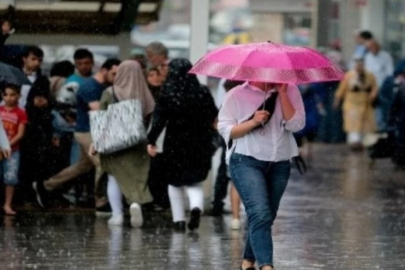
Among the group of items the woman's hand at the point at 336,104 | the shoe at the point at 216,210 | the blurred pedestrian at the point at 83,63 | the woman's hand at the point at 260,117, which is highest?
the blurred pedestrian at the point at 83,63

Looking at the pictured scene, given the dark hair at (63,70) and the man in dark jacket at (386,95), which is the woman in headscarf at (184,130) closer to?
the dark hair at (63,70)

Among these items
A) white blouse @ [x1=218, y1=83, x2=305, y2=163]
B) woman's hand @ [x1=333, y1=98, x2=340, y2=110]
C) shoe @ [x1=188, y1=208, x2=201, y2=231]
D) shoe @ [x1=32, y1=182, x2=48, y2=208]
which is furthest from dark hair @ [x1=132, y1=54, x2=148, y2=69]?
woman's hand @ [x1=333, y1=98, x2=340, y2=110]

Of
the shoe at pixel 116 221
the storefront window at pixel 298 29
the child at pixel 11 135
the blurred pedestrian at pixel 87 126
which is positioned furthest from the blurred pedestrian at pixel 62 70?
the storefront window at pixel 298 29

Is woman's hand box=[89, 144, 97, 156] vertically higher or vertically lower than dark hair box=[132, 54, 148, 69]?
lower

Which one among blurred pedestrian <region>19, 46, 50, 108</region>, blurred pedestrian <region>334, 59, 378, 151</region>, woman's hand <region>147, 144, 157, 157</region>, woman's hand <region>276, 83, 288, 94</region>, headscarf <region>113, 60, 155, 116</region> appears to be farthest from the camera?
blurred pedestrian <region>334, 59, 378, 151</region>

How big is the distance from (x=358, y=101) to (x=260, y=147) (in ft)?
56.1

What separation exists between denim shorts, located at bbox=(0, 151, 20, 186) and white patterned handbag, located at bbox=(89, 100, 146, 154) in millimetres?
1395

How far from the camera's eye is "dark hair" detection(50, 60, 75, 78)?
1762cm

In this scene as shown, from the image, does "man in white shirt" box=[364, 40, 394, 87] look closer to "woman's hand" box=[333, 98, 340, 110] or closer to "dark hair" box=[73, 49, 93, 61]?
"woman's hand" box=[333, 98, 340, 110]

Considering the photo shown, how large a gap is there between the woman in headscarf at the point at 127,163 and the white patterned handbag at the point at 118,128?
0.17 metres

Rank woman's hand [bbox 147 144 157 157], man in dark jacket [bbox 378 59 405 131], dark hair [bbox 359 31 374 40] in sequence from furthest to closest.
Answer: dark hair [bbox 359 31 374 40], man in dark jacket [bbox 378 59 405 131], woman's hand [bbox 147 144 157 157]

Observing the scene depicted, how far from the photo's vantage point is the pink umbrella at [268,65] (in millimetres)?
10883

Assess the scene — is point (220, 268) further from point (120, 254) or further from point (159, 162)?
point (159, 162)

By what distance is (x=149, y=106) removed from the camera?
52.0 feet
